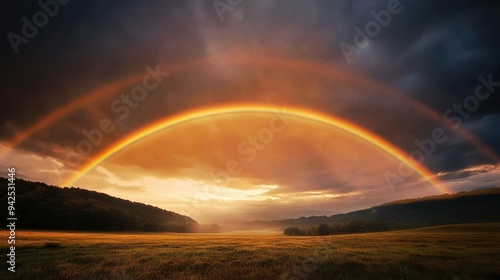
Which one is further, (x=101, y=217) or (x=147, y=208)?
(x=147, y=208)

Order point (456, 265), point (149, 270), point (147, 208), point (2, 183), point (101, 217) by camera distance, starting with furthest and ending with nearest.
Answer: point (147, 208)
point (101, 217)
point (2, 183)
point (456, 265)
point (149, 270)

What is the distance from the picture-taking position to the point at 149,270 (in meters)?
15.8

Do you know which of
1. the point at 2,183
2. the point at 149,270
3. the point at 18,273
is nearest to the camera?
the point at 18,273

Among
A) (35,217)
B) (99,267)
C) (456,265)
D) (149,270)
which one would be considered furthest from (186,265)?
(35,217)

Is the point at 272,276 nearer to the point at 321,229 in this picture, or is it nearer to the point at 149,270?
the point at 149,270

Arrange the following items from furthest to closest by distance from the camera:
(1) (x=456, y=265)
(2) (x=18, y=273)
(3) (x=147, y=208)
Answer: (3) (x=147, y=208) < (1) (x=456, y=265) < (2) (x=18, y=273)

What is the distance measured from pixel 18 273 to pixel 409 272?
20.8 m

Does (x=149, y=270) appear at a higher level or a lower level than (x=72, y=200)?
lower

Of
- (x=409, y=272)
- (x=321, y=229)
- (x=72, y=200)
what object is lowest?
(x=409, y=272)

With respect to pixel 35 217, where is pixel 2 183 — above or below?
above

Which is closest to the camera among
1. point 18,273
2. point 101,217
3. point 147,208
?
point 18,273

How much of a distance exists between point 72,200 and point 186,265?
109655mm

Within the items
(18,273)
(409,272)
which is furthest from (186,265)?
(409,272)

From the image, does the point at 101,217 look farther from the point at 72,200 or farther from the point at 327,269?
the point at 327,269
